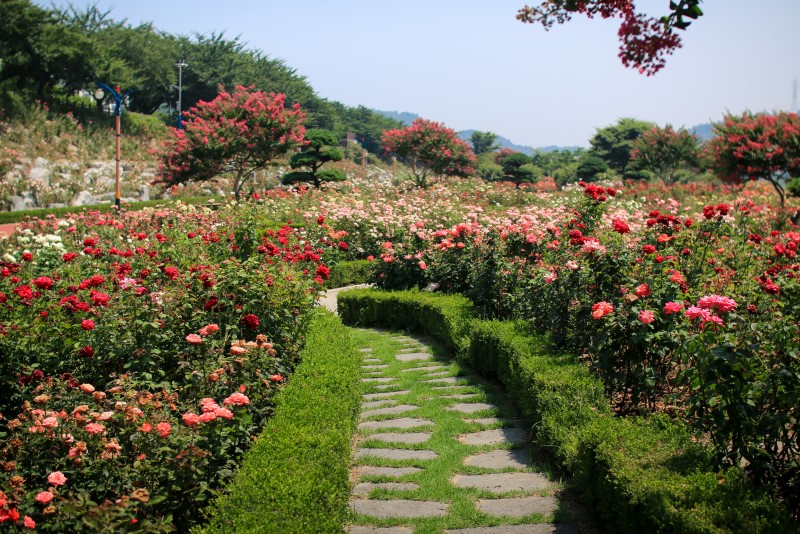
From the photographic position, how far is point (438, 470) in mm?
4172

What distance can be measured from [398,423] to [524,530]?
175 cm

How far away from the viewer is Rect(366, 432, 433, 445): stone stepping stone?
15.4 ft

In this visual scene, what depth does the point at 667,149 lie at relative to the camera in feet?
87.9

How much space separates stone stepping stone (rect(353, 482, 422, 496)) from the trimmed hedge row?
87 centimetres

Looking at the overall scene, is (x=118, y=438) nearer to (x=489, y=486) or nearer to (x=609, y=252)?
(x=489, y=486)

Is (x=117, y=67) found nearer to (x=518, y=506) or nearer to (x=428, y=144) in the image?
(x=428, y=144)

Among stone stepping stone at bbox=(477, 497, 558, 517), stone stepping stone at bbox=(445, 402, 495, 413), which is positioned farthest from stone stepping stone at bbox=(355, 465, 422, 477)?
stone stepping stone at bbox=(445, 402, 495, 413)

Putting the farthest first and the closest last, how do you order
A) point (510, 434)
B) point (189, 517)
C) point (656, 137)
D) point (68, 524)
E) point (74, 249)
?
point (656, 137) < point (74, 249) < point (510, 434) < point (189, 517) < point (68, 524)

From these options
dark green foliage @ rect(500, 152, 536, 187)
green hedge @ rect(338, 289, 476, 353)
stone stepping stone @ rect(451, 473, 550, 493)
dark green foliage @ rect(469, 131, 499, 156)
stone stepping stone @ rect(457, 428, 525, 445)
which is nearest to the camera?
stone stepping stone @ rect(451, 473, 550, 493)

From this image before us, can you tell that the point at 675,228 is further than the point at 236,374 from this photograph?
Yes

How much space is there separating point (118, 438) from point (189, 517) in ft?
1.62

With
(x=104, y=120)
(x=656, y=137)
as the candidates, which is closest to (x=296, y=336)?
(x=656, y=137)

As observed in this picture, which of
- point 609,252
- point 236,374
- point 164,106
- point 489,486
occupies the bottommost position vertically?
point 489,486

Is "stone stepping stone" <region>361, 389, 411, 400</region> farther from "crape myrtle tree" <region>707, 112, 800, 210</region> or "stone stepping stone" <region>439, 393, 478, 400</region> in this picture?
"crape myrtle tree" <region>707, 112, 800, 210</region>
